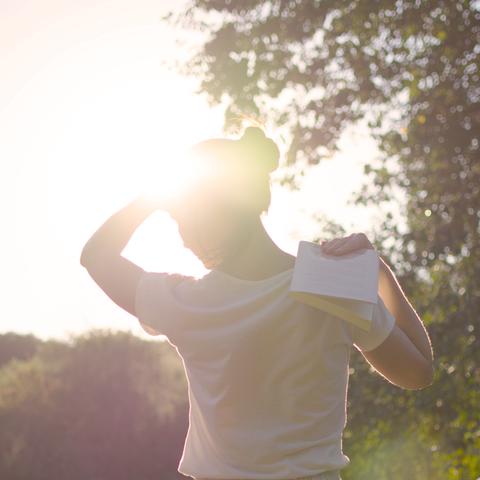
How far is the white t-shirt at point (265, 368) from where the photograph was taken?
3.37 feet

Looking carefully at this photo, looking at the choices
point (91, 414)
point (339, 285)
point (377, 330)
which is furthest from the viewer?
point (91, 414)

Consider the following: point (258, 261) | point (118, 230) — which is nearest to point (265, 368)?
point (258, 261)

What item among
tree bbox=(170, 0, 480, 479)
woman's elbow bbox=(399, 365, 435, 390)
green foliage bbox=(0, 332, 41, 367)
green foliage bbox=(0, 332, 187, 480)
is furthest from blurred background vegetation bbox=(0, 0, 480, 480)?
green foliage bbox=(0, 332, 41, 367)

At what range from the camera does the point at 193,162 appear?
112 centimetres

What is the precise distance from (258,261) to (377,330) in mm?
295

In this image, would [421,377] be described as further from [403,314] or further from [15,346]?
[15,346]

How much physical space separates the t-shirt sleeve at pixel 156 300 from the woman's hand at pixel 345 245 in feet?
1.18

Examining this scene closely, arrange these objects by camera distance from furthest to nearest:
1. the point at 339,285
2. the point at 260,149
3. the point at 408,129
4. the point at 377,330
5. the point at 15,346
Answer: the point at 15,346
the point at 408,129
the point at 260,149
the point at 377,330
the point at 339,285

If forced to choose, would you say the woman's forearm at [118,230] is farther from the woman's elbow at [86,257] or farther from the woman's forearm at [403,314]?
the woman's forearm at [403,314]

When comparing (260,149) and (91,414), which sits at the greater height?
(260,149)

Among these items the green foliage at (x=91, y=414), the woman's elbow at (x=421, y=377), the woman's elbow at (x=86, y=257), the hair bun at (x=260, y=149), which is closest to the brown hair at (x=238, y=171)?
the hair bun at (x=260, y=149)

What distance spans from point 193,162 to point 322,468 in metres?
0.73

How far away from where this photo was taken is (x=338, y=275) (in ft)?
3.10

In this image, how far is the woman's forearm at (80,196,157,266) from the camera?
3.85ft
